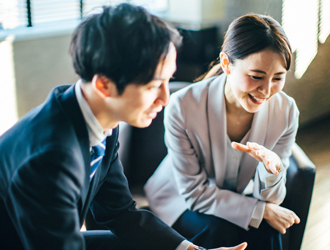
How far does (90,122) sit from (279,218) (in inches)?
36.7

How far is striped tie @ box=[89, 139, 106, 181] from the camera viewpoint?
3.27ft

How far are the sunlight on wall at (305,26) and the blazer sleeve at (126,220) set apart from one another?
224 cm

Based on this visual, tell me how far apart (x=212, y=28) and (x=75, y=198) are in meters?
2.70

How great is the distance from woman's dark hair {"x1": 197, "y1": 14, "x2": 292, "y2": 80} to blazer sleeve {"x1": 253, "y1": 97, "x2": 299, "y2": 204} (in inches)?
11.0

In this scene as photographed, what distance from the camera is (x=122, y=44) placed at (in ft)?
2.59

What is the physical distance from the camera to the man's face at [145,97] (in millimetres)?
857

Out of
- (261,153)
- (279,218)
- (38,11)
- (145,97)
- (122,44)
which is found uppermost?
(122,44)

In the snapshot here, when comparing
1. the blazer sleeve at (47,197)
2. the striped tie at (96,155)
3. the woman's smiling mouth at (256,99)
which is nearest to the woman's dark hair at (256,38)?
the woman's smiling mouth at (256,99)

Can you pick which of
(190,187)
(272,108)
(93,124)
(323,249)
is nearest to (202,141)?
(190,187)

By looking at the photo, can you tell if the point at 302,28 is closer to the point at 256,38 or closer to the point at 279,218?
A: the point at 256,38

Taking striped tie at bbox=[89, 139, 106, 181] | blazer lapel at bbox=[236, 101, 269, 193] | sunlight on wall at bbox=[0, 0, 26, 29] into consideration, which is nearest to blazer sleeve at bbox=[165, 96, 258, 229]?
blazer lapel at bbox=[236, 101, 269, 193]

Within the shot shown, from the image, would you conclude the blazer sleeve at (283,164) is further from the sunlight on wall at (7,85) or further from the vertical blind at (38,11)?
the sunlight on wall at (7,85)

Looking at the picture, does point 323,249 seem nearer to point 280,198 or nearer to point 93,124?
point 280,198

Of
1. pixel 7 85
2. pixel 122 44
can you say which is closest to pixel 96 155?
pixel 122 44
